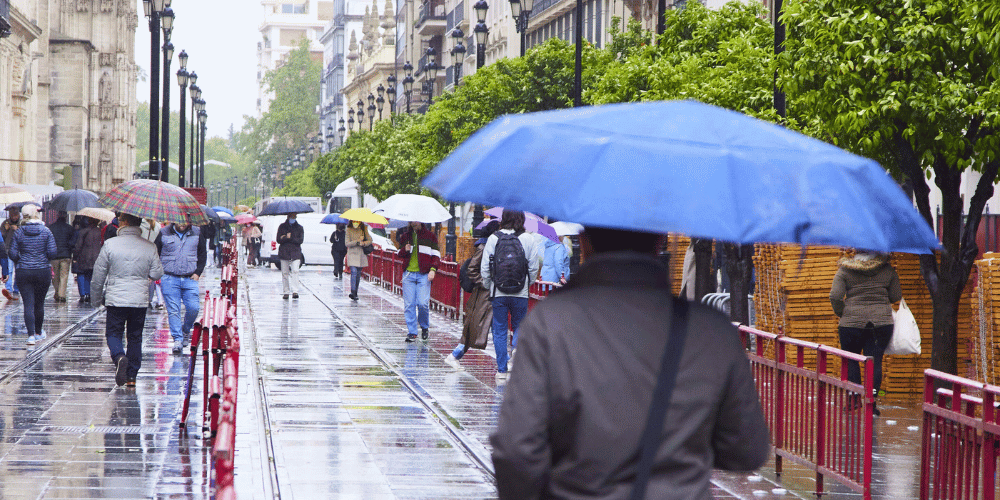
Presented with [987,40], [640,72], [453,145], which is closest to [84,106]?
[453,145]

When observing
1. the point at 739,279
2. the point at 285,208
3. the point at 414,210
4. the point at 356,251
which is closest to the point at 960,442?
the point at 739,279

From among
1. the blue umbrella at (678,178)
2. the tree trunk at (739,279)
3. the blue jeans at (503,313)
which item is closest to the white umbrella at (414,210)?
the tree trunk at (739,279)

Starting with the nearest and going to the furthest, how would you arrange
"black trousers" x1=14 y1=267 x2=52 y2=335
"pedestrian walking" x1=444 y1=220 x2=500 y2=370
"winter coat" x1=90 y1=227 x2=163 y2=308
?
"winter coat" x1=90 y1=227 x2=163 y2=308, "pedestrian walking" x1=444 y1=220 x2=500 y2=370, "black trousers" x1=14 y1=267 x2=52 y2=335

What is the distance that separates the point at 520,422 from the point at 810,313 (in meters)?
12.3

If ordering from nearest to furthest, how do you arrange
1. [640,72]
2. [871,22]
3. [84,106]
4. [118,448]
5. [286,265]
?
[118,448], [871,22], [640,72], [286,265], [84,106]

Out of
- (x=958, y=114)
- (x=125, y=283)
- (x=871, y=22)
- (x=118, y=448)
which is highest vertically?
(x=871, y=22)

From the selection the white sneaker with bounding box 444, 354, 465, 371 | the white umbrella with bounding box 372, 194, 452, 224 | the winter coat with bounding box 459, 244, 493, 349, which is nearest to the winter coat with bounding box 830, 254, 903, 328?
the winter coat with bounding box 459, 244, 493, 349

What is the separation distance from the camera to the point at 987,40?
10586 mm

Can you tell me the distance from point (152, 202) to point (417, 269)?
669 centimetres

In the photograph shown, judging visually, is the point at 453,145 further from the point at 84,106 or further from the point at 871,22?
the point at 84,106

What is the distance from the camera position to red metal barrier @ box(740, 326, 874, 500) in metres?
7.95

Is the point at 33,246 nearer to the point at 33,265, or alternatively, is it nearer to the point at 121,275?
the point at 33,265

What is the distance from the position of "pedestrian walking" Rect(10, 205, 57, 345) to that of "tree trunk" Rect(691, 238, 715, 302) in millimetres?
8013

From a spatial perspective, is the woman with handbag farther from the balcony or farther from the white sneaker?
the balcony
